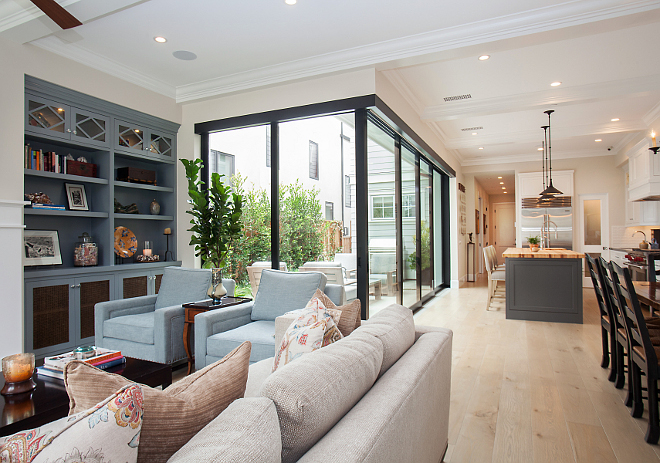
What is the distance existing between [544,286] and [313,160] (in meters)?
3.52

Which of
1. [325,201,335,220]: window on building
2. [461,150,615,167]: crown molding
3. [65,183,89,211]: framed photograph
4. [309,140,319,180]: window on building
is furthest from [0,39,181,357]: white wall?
[461,150,615,167]: crown molding

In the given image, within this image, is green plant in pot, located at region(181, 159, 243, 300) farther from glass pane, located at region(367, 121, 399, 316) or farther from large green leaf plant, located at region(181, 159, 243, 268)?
glass pane, located at region(367, 121, 399, 316)

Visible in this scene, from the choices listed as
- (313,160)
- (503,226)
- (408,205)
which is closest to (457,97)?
(408,205)

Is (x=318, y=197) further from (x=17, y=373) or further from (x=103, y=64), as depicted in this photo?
(x=17, y=373)

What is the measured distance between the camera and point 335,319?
183 cm

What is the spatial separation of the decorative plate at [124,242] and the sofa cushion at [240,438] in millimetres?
4252

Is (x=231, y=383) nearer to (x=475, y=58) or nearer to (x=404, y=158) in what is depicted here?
(x=475, y=58)

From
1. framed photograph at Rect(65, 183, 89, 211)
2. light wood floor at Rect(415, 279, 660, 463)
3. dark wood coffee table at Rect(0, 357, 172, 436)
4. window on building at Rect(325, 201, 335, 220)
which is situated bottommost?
light wood floor at Rect(415, 279, 660, 463)

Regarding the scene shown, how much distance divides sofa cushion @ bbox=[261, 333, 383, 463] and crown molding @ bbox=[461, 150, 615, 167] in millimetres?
9108

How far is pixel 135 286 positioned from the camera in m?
4.43

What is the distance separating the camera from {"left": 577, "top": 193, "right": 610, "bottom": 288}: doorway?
8320mm

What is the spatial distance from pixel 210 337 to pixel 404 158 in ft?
12.4

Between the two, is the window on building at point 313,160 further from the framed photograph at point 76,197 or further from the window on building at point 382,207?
the framed photograph at point 76,197

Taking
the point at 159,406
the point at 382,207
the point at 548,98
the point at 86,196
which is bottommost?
the point at 159,406
